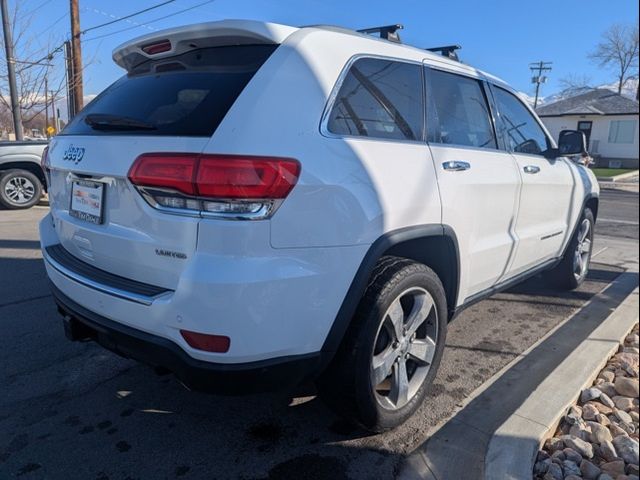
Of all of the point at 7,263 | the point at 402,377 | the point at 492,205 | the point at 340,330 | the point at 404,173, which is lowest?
the point at 7,263

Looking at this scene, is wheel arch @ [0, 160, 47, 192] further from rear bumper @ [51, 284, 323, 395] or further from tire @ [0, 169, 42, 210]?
rear bumper @ [51, 284, 323, 395]

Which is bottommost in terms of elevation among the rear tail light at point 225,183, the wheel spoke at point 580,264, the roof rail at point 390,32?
the wheel spoke at point 580,264

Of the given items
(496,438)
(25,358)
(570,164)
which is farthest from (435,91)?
(25,358)

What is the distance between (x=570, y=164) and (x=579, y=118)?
1403 inches

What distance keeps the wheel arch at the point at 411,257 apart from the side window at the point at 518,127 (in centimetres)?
124

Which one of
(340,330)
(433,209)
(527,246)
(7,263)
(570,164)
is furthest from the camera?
(7,263)

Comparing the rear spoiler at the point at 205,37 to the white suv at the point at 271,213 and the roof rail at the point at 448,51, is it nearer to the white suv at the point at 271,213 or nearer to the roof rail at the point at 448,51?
the white suv at the point at 271,213

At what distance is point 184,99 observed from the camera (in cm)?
221

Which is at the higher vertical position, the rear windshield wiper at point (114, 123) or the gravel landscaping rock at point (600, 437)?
the rear windshield wiper at point (114, 123)

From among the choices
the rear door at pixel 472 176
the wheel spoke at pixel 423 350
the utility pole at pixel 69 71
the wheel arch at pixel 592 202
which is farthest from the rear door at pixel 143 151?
the utility pole at pixel 69 71

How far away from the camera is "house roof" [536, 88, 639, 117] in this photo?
33.9 metres

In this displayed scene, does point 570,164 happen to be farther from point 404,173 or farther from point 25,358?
point 25,358

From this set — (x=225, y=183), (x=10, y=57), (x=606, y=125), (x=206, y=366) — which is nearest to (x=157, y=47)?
(x=225, y=183)

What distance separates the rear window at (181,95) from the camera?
2051mm
